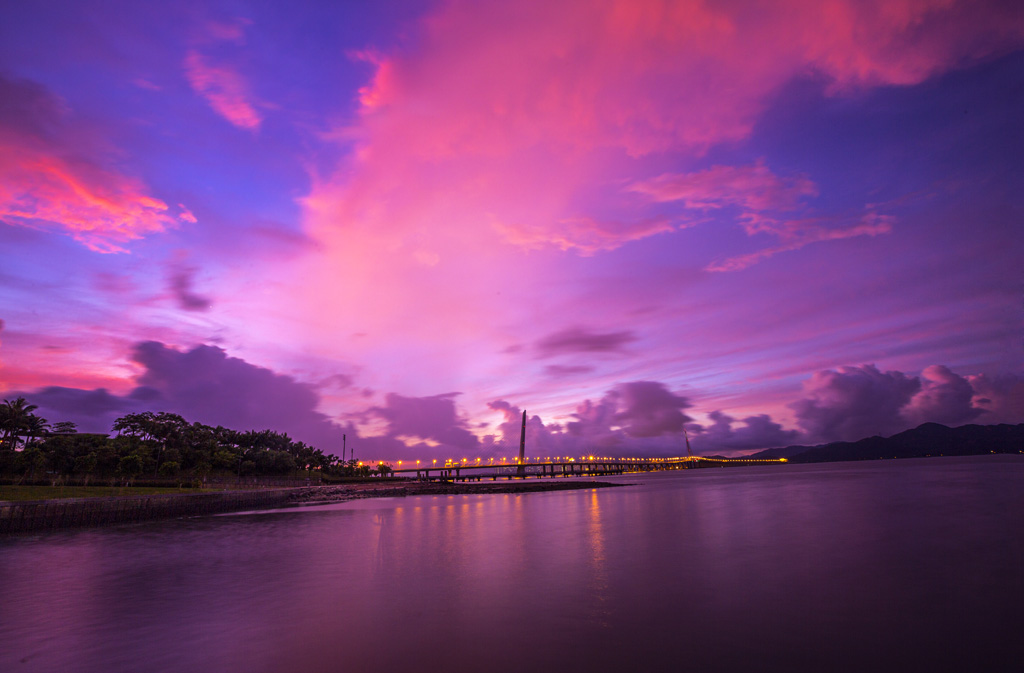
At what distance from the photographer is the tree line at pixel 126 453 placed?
193 ft

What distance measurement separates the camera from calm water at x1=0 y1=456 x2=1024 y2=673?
12922mm

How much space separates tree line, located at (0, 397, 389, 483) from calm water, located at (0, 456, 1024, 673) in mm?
31559

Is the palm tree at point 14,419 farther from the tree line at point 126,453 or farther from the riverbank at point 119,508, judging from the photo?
the riverbank at point 119,508

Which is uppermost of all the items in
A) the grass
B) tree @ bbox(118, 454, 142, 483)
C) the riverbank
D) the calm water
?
tree @ bbox(118, 454, 142, 483)

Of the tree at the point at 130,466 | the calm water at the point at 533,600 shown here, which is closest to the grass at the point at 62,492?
the tree at the point at 130,466

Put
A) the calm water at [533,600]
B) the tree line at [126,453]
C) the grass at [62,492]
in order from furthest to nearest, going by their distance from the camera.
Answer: the tree line at [126,453] → the grass at [62,492] → the calm water at [533,600]

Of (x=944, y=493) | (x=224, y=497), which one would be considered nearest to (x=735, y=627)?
(x=944, y=493)

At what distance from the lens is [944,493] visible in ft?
180

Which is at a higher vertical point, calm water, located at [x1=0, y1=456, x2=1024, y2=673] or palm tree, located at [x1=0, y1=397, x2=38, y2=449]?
palm tree, located at [x1=0, y1=397, x2=38, y2=449]

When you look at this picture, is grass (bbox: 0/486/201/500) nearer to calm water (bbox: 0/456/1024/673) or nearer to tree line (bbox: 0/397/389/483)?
tree line (bbox: 0/397/389/483)

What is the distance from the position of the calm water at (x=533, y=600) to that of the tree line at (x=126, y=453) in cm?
3156

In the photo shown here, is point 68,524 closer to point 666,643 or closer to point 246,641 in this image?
point 246,641

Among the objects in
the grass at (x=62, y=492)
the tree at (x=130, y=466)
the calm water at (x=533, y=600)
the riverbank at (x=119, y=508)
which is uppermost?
the tree at (x=130, y=466)

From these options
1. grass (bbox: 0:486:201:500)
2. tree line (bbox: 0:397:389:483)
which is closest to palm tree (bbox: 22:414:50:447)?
tree line (bbox: 0:397:389:483)
